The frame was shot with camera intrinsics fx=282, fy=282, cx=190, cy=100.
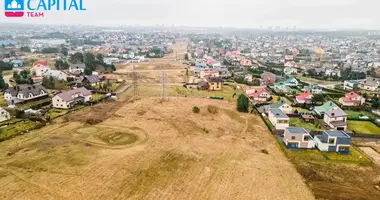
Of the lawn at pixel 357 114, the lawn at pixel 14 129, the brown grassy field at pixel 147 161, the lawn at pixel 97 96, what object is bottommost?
the brown grassy field at pixel 147 161

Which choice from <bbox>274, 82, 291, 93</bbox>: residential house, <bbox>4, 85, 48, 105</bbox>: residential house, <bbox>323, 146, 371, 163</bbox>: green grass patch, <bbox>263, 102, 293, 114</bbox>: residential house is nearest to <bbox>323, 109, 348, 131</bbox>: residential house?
<bbox>263, 102, 293, 114</bbox>: residential house

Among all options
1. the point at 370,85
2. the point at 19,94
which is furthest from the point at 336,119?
the point at 19,94

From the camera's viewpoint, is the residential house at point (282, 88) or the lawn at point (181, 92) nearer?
the lawn at point (181, 92)

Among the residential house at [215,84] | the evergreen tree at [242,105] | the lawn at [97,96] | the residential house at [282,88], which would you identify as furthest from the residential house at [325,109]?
the lawn at [97,96]

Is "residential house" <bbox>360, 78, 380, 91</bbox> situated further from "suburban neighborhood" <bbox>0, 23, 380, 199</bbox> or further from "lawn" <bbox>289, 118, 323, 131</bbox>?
"lawn" <bbox>289, 118, 323, 131</bbox>

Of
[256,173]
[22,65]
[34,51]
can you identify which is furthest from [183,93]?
[34,51]

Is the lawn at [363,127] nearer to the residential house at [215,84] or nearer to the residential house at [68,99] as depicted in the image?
the residential house at [215,84]

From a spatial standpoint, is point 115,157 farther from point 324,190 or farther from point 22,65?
point 22,65
